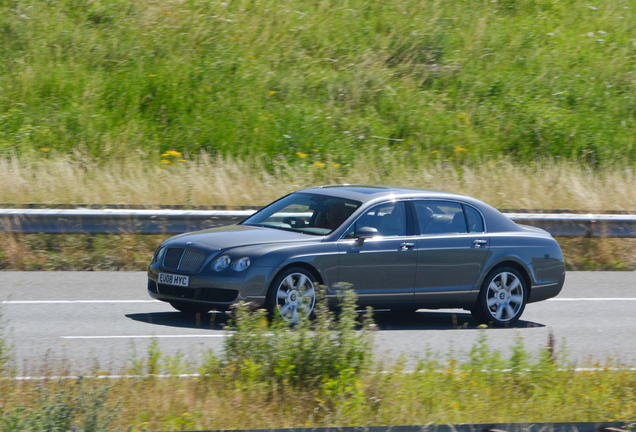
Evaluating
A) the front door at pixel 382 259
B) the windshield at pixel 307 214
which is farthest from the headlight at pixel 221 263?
the front door at pixel 382 259

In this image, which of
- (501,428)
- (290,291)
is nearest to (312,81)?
(290,291)

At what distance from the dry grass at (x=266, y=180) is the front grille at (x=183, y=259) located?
17.3 feet

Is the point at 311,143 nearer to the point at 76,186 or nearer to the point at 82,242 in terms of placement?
the point at 76,186

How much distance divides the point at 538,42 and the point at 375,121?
6.39 m

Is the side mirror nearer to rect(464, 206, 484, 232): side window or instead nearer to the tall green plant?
rect(464, 206, 484, 232): side window

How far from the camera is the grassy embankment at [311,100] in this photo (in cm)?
1680

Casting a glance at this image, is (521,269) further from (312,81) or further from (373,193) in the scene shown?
→ (312,81)

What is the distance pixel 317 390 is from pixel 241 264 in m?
2.69

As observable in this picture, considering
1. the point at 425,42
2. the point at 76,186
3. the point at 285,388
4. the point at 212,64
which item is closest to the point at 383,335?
the point at 285,388

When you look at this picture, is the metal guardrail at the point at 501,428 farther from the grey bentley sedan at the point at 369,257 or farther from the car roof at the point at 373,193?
the car roof at the point at 373,193

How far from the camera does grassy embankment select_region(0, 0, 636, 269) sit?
661 inches

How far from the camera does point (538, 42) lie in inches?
954

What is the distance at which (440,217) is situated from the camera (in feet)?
32.0

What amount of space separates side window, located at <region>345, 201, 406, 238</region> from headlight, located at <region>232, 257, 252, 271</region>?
4.37ft
